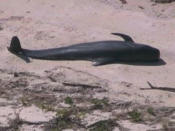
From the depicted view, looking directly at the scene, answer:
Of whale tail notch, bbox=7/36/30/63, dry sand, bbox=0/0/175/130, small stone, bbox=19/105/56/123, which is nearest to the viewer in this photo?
small stone, bbox=19/105/56/123

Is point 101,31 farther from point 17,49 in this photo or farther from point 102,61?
point 17,49

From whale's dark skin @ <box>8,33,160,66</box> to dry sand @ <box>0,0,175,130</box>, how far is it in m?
0.11

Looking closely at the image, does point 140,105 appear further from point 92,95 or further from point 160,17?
point 160,17

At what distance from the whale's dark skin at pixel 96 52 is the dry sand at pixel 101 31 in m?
0.11

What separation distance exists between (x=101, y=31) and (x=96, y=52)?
1193 millimetres

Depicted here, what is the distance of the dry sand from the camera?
27.3ft

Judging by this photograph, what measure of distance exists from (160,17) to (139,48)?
6.03ft

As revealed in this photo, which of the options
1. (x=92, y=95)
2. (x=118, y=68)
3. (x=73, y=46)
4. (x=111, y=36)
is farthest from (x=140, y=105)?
(x=111, y=36)

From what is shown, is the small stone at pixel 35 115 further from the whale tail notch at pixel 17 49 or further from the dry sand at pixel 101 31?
the whale tail notch at pixel 17 49

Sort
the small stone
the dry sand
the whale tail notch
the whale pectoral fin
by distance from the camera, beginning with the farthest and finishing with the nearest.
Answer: the whale tail notch
the whale pectoral fin
the dry sand
the small stone

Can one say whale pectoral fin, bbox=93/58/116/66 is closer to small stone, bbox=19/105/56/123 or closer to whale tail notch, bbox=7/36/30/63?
whale tail notch, bbox=7/36/30/63

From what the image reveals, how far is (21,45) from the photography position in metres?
9.59

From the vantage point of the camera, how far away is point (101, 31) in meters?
10.3

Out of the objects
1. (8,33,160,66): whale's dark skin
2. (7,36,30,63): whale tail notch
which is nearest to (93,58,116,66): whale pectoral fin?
(8,33,160,66): whale's dark skin
